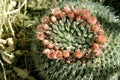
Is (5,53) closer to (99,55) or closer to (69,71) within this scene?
(69,71)

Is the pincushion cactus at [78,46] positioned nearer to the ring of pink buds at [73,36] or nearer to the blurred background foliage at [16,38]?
the ring of pink buds at [73,36]

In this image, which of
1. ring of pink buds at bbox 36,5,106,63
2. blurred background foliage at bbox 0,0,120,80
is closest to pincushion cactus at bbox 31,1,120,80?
ring of pink buds at bbox 36,5,106,63

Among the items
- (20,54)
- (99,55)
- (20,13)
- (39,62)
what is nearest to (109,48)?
(99,55)

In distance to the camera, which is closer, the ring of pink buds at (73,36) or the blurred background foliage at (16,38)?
the ring of pink buds at (73,36)

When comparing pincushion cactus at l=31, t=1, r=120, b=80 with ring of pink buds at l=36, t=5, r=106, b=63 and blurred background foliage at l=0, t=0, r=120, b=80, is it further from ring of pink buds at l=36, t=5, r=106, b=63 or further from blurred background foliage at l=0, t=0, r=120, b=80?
blurred background foliage at l=0, t=0, r=120, b=80

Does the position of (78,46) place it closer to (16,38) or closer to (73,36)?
(73,36)

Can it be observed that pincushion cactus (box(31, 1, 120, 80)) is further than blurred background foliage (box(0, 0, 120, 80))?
No

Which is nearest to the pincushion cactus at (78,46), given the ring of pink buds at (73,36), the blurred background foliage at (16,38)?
the ring of pink buds at (73,36)

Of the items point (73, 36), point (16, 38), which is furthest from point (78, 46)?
point (16, 38)
